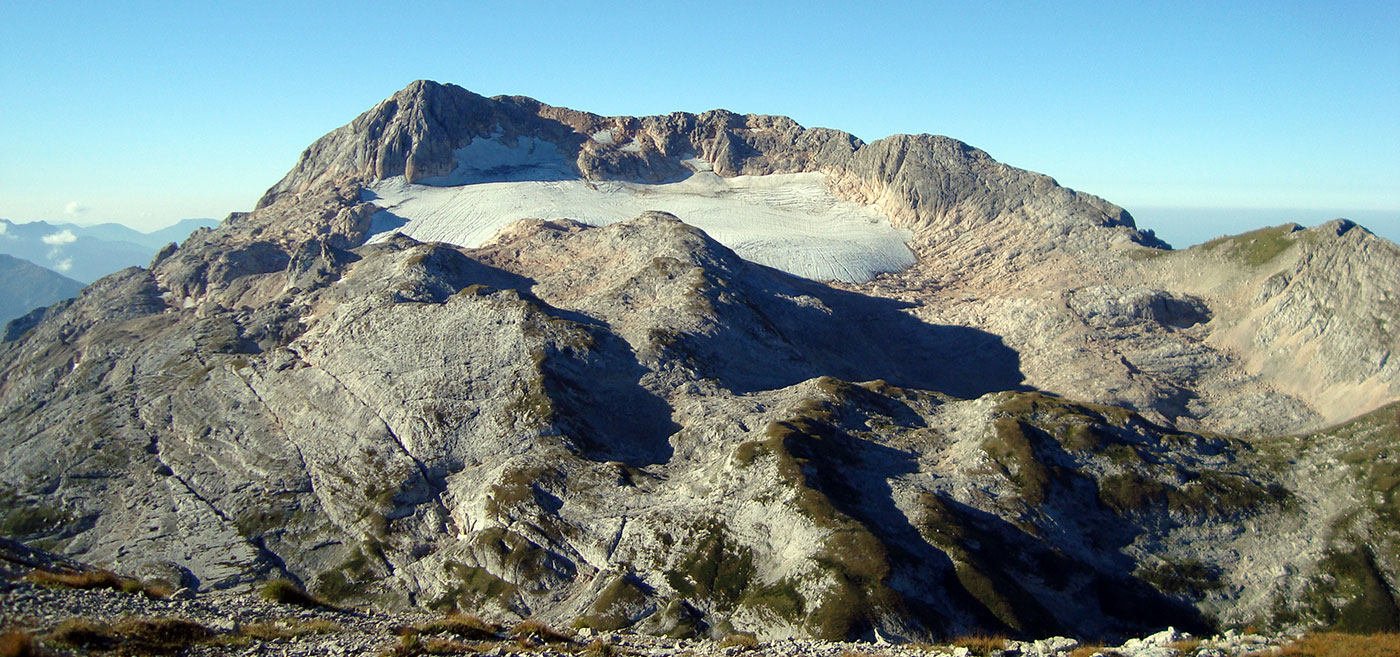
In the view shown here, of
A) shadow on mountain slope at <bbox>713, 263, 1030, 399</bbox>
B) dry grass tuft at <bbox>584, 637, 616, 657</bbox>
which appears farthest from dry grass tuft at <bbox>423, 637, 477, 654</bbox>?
shadow on mountain slope at <bbox>713, 263, 1030, 399</bbox>

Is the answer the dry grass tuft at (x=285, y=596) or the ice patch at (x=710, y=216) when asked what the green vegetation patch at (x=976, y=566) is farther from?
the ice patch at (x=710, y=216)

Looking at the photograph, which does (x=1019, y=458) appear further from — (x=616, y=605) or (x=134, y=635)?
(x=134, y=635)

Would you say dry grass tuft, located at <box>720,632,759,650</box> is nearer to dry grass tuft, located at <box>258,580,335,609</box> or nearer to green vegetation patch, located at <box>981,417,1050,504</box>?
dry grass tuft, located at <box>258,580,335,609</box>

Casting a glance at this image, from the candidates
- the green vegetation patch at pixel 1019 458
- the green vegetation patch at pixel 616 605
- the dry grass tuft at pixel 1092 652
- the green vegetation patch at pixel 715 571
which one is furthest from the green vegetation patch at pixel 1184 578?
the green vegetation patch at pixel 616 605

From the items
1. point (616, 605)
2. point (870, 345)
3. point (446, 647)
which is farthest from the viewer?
point (870, 345)

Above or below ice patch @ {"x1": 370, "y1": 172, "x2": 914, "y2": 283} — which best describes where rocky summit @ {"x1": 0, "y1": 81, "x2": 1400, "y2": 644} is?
below

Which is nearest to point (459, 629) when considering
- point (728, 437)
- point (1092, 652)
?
point (1092, 652)
